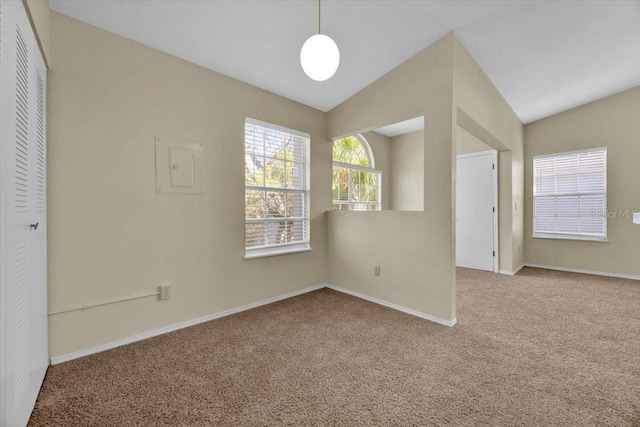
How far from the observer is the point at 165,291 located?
2.46m

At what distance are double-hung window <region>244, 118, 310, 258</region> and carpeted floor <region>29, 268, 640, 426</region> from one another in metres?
0.85

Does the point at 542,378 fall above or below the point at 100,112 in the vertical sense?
below

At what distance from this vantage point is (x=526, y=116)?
478 cm

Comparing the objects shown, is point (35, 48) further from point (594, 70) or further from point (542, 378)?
point (594, 70)

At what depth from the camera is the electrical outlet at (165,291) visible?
2.44 metres

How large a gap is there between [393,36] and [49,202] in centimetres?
306

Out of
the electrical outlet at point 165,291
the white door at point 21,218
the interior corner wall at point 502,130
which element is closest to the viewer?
the white door at point 21,218

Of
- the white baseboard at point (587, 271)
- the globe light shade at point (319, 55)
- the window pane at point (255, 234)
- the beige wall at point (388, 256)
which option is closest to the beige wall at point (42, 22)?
the globe light shade at point (319, 55)

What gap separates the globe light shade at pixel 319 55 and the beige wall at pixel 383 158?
386cm

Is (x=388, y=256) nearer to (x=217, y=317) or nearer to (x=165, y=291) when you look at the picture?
(x=217, y=317)

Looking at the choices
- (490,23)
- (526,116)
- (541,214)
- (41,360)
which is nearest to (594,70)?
(526,116)

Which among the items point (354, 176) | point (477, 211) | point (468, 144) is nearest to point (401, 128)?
point (468, 144)

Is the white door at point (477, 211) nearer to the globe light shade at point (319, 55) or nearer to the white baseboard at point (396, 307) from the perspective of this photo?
the white baseboard at point (396, 307)

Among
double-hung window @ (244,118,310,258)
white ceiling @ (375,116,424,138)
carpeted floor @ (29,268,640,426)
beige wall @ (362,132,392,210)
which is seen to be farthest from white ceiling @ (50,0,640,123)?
carpeted floor @ (29,268,640,426)
